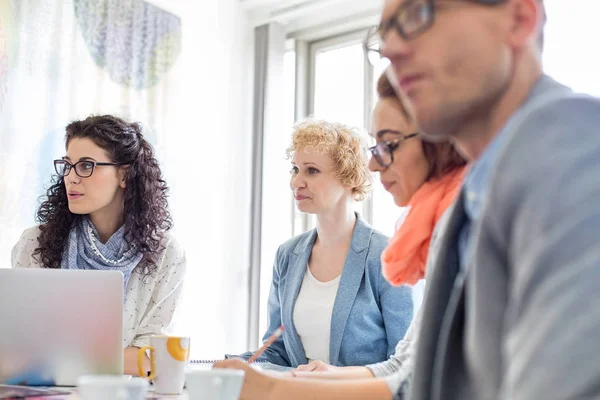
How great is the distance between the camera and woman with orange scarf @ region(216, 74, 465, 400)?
1.03 meters

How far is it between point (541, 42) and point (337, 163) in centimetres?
162

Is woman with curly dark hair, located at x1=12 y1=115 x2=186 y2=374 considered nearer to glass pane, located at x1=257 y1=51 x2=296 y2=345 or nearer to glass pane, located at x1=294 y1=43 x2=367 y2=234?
glass pane, located at x1=257 y1=51 x2=296 y2=345

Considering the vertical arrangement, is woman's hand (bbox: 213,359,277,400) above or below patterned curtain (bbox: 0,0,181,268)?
below

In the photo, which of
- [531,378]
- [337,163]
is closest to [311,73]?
[337,163]

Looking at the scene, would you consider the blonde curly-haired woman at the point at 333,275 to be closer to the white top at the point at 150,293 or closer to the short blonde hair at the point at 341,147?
the short blonde hair at the point at 341,147

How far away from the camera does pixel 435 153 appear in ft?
4.28

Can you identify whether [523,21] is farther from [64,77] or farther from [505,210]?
[64,77]

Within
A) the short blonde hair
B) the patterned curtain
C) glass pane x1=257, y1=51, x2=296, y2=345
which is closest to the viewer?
the short blonde hair

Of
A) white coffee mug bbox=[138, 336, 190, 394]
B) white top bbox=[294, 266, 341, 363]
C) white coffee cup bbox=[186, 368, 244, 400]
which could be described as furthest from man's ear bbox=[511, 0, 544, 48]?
white top bbox=[294, 266, 341, 363]

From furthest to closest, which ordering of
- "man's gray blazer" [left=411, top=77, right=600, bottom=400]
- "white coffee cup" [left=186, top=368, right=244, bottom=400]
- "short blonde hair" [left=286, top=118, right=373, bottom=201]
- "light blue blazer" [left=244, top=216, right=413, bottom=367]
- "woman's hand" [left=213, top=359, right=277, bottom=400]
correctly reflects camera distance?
1. "short blonde hair" [left=286, top=118, right=373, bottom=201]
2. "light blue blazer" [left=244, top=216, right=413, bottom=367]
3. "woman's hand" [left=213, top=359, right=277, bottom=400]
4. "white coffee cup" [left=186, top=368, right=244, bottom=400]
5. "man's gray blazer" [left=411, top=77, right=600, bottom=400]

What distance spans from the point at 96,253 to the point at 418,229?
1.22 meters

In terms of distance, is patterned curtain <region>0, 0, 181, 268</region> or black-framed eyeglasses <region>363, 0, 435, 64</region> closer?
black-framed eyeglasses <region>363, 0, 435, 64</region>

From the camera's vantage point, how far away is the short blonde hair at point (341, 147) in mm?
2344

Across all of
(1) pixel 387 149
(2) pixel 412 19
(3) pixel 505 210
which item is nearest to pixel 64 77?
(1) pixel 387 149
